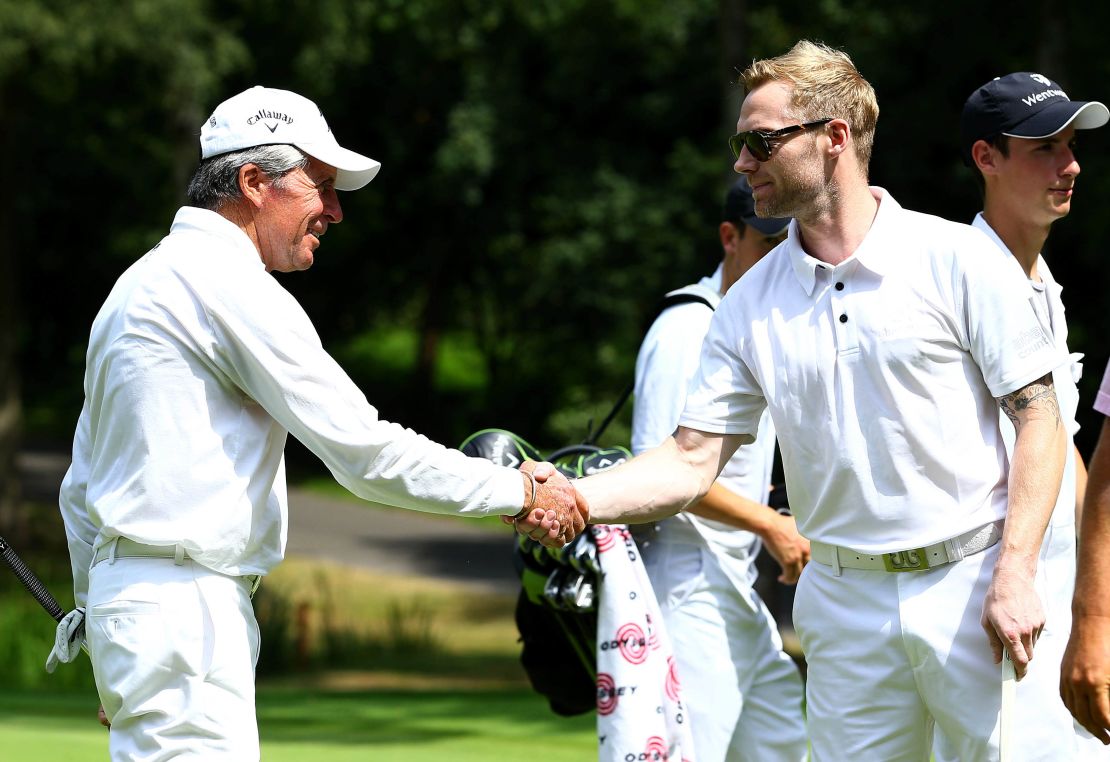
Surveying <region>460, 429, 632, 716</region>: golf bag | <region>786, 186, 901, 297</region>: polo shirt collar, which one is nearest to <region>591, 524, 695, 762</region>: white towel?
<region>460, 429, 632, 716</region>: golf bag

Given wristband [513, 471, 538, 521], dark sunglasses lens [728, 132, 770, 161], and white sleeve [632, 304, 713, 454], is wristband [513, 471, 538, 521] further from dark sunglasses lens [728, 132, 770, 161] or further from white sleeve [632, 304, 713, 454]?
dark sunglasses lens [728, 132, 770, 161]

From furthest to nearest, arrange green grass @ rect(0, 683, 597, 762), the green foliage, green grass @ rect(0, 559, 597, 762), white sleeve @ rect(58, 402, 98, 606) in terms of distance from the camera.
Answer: the green foliage, green grass @ rect(0, 559, 597, 762), green grass @ rect(0, 683, 597, 762), white sleeve @ rect(58, 402, 98, 606)

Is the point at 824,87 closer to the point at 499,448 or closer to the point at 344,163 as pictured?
the point at 344,163

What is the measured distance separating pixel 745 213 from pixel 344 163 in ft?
5.77

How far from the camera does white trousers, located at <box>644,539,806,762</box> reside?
4.82m

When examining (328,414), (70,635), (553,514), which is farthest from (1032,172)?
(70,635)

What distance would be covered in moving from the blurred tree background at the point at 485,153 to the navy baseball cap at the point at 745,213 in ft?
15.1

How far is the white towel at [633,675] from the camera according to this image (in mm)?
4598

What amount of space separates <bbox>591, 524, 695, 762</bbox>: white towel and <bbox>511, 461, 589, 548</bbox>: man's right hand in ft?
1.94

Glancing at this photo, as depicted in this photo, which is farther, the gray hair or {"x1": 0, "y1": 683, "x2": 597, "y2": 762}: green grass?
{"x1": 0, "y1": 683, "x2": 597, "y2": 762}: green grass

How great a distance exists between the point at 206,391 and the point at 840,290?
149 cm

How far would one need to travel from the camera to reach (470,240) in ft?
102

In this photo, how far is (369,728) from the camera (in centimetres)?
866

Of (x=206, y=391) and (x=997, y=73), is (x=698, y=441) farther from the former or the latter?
(x=997, y=73)
